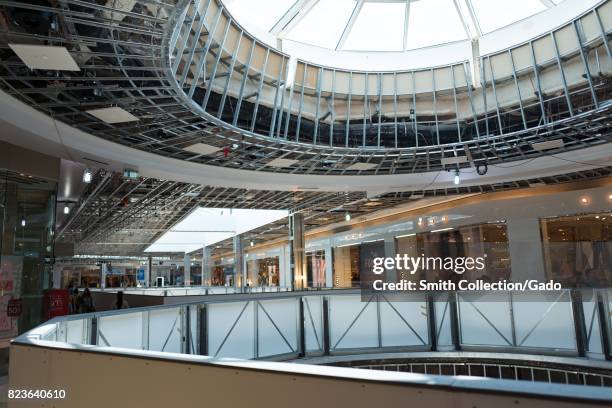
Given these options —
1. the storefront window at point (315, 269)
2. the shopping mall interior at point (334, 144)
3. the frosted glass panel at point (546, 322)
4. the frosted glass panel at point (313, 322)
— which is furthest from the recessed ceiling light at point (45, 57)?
Result: the storefront window at point (315, 269)

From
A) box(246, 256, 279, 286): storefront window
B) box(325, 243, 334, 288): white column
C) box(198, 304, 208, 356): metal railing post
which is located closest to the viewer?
box(198, 304, 208, 356): metal railing post

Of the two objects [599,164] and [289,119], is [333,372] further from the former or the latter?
[599,164]

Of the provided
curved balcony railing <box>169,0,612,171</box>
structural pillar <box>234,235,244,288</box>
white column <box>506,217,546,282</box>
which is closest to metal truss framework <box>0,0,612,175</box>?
curved balcony railing <box>169,0,612,171</box>

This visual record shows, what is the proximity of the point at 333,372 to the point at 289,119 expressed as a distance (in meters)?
9.79

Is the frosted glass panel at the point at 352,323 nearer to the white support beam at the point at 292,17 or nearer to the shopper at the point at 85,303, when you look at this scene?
the white support beam at the point at 292,17

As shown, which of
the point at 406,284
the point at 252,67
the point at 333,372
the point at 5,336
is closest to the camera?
the point at 333,372

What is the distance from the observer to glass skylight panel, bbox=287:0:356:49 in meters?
11.4

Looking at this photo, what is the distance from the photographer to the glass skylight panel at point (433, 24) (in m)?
11.7

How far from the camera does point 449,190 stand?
1906 centimetres

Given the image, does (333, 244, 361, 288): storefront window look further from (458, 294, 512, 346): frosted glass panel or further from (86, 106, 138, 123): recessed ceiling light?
(86, 106, 138, 123): recessed ceiling light

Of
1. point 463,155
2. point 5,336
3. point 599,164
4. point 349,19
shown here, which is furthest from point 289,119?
point 599,164

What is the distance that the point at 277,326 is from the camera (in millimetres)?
10961

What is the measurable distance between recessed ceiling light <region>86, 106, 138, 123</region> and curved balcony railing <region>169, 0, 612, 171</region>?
136cm

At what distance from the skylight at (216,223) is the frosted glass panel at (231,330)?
13.2m
